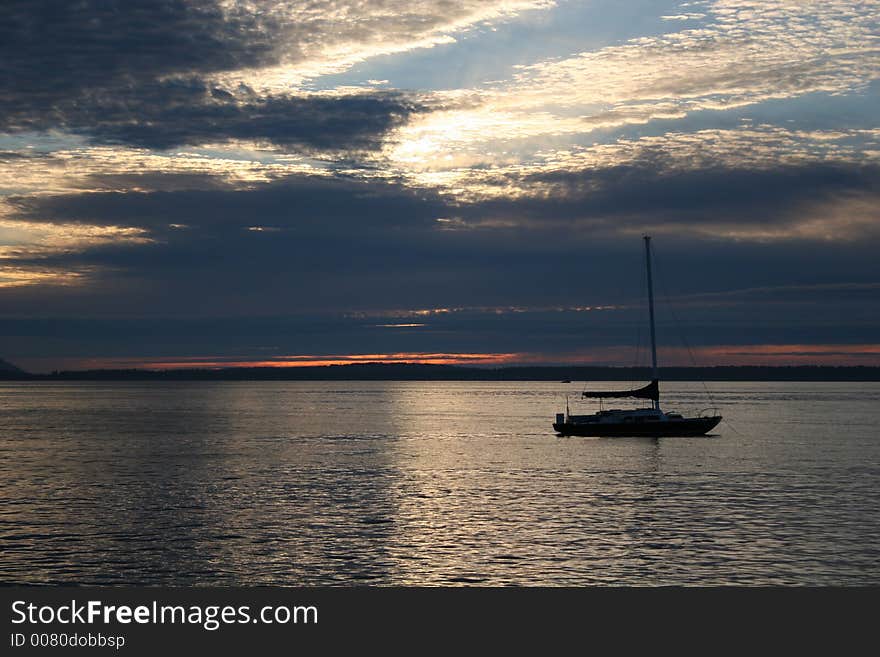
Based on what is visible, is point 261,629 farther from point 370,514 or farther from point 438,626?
point 370,514

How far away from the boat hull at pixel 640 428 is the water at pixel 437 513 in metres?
2.66

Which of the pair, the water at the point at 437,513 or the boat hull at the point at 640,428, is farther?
the boat hull at the point at 640,428

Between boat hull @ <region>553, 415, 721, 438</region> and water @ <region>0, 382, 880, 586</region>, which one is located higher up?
water @ <region>0, 382, 880, 586</region>

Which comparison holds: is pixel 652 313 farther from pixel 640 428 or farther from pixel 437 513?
pixel 437 513

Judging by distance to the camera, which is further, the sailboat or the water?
the sailboat

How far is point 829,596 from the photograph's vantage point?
27438 mm

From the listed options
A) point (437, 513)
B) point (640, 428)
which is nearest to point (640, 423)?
point (640, 428)

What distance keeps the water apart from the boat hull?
266cm

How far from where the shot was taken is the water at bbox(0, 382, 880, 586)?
35.5 meters

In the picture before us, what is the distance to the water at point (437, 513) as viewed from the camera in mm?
A: 35469

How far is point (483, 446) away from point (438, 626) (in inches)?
3089

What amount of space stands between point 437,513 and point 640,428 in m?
57.1

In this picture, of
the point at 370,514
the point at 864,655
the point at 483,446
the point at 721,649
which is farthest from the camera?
the point at 483,446

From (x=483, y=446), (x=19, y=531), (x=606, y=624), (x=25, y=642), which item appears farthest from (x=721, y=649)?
(x=483, y=446)
